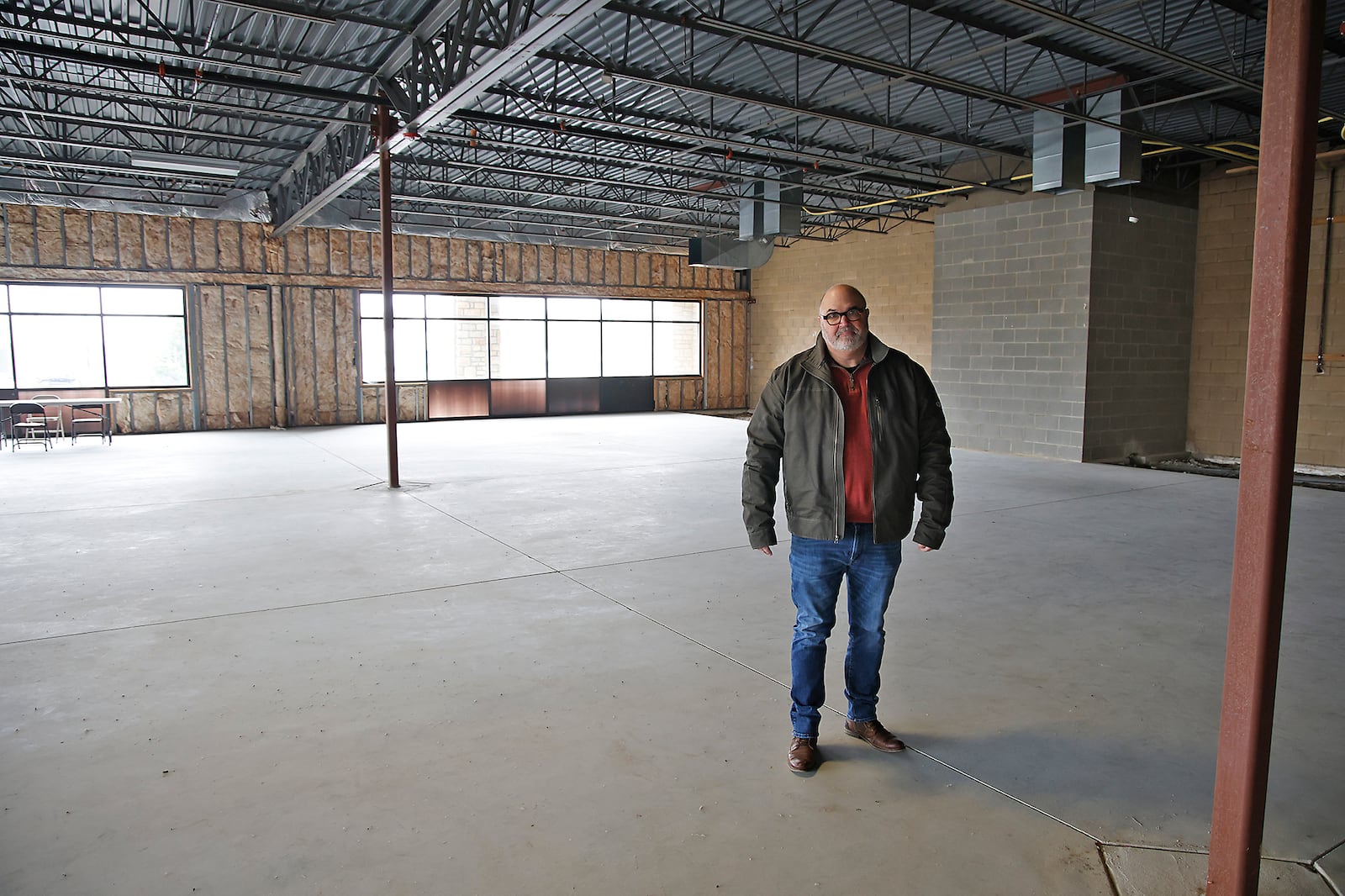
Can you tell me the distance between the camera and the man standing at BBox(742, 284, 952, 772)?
3168 mm

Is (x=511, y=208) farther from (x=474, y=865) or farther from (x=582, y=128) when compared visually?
(x=474, y=865)

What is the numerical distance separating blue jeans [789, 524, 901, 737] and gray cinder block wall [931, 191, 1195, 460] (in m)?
11.3

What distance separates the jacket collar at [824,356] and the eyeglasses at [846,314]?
0.09 metres

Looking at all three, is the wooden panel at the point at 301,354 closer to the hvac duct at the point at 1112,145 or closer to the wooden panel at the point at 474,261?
the wooden panel at the point at 474,261

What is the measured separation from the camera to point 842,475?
316cm

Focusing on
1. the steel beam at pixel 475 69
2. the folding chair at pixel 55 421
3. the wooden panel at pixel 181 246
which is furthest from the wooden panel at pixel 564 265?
the folding chair at pixel 55 421

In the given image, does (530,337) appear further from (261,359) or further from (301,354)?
(261,359)

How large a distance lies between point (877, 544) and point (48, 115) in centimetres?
1262

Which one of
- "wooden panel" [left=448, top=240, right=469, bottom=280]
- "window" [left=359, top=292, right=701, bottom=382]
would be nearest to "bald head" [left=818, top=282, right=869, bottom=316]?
"window" [left=359, top=292, right=701, bottom=382]

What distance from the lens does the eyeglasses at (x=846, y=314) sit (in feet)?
10.3

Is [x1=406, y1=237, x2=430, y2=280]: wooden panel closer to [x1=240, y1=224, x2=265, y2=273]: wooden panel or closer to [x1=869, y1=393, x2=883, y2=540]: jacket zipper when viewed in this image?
[x1=240, y1=224, x2=265, y2=273]: wooden panel

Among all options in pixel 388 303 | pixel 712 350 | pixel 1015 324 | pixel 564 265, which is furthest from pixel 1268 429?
pixel 712 350

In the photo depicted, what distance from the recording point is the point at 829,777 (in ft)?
10.6

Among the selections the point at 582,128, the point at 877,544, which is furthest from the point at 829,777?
the point at 582,128
